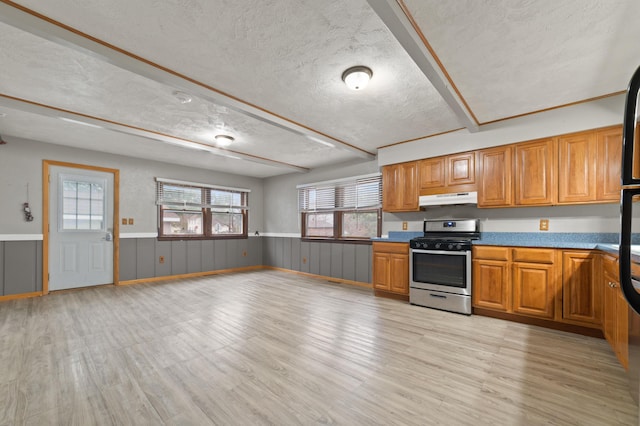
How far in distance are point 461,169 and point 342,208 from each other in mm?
2421

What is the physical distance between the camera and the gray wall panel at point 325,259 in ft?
19.4

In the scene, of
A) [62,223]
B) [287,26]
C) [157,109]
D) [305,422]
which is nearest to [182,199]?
[62,223]

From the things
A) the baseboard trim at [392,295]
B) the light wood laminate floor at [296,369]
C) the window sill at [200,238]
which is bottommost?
the baseboard trim at [392,295]

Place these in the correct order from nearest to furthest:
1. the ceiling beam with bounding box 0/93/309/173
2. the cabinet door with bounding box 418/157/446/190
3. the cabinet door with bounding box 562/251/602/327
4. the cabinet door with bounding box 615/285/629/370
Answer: the cabinet door with bounding box 615/285/629/370, the cabinet door with bounding box 562/251/602/327, the ceiling beam with bounding box 0/93/309/173, the cabinet door with bounding box 418/157/446/190

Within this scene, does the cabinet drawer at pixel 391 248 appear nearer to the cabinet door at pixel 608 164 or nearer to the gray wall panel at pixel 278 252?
the cabinet door at pixel 608 164

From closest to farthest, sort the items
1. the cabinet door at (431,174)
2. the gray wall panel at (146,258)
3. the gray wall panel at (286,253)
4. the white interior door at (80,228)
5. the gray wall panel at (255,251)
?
the cabinet door at (431,174) → the white interior door at (80,228) → the gray wall panel at (146,258) → the gray wall panel at (286,253) → the gray wall panel at (255,251)

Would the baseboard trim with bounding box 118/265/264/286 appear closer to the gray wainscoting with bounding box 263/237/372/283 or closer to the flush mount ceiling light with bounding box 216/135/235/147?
the gray wainscoting with bounding box 263/237/372/283

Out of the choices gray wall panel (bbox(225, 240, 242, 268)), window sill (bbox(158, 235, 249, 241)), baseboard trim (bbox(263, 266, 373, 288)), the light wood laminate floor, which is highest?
window sill (bbox(158, 235, 249, 241))

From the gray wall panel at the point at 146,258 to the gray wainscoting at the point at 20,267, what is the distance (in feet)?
4.42

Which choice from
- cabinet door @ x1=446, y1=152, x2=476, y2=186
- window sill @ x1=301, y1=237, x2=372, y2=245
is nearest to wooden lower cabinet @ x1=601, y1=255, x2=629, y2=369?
cabinet door @ x1=446, y1=152, x2=476, y2=186

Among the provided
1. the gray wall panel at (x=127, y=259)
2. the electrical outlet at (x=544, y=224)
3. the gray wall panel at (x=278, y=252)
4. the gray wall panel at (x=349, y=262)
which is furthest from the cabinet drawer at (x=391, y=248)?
the gray wall panel at (x=127, y=259)

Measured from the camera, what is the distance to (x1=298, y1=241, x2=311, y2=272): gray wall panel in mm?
6352

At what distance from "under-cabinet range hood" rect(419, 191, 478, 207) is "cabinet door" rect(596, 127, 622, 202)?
1.18 m

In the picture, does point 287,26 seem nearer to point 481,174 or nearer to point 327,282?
point 481,174
